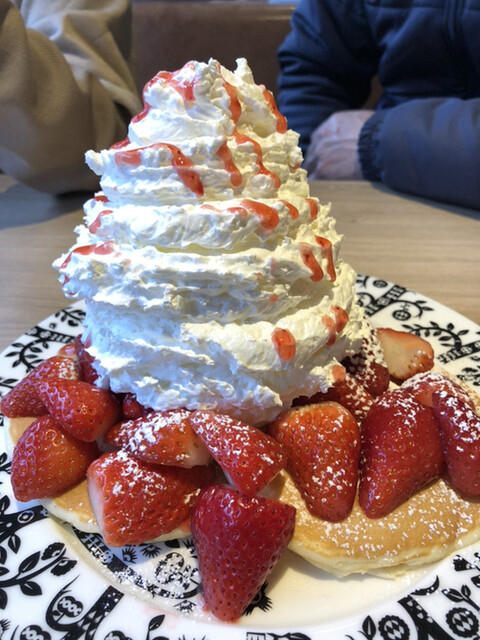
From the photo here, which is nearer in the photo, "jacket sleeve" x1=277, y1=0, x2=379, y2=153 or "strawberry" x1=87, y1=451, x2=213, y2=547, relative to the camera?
"strawberry" x1=87, y1=451, x2=213, y2=547

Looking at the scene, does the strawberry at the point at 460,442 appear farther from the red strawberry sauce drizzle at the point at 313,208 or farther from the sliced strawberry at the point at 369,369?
the red strawberry sauce drizzle at the point at 313,208

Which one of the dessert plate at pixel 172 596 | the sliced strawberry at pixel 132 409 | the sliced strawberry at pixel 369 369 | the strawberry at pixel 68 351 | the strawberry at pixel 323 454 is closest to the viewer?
the dessert plate at pixel 172 596

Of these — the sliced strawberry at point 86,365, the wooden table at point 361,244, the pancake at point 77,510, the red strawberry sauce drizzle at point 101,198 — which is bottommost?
the wooden table at point 361,244

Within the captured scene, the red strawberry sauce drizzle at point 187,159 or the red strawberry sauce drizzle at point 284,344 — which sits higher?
the red strawberry sauce drizzle at point 187,159

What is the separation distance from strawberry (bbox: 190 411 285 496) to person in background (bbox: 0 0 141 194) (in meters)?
1.69

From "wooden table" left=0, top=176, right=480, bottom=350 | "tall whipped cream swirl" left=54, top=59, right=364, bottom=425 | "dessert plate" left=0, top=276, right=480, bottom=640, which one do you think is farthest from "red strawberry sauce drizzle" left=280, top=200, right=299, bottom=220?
"wooden table" left=0, top=176, right=480, bottom=350

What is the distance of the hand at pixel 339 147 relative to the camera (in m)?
2.64

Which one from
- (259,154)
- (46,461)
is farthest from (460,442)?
(46,461)

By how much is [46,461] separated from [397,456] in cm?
67

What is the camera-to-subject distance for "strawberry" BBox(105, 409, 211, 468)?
3.02 feet

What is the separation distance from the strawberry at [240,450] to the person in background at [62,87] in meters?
1.69

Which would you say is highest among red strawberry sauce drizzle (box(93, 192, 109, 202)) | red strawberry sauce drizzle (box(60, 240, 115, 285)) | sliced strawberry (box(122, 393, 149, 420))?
red strawberry sauce drizzle (box(93, 192, 109, 202))

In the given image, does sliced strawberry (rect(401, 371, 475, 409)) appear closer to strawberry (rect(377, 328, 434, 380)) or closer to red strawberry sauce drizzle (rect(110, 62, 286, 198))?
strawberry (rect(377, 328, 434, 380))

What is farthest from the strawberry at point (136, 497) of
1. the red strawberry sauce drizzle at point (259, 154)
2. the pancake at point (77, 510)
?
the red strawberry sauce drizzle at point (259, 154)
